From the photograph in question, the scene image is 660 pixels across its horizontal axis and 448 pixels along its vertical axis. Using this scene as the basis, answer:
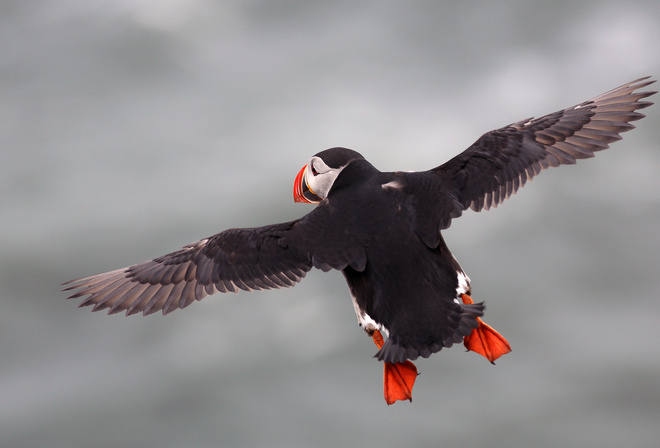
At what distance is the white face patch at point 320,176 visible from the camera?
5.08 metres

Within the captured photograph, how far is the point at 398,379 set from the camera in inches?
189

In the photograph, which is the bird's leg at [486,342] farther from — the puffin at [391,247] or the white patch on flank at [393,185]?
the white patch on flank at [393,185]

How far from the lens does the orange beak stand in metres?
5.43

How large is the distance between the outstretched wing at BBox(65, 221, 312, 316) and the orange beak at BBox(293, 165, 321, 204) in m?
0.42

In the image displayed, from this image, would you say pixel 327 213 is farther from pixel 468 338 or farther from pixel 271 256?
pixel 468 338

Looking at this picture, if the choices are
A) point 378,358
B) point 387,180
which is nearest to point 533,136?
point 387,180

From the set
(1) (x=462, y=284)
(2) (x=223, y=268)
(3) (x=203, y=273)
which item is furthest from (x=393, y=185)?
(3) (x=203, y=273)

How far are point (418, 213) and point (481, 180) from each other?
0.74m

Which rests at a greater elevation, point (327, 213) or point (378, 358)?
point (327, 213)

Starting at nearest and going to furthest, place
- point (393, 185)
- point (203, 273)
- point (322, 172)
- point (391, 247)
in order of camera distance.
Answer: point (391, 247)
point (393, 185)
point (322, 172)
point (203, 273)

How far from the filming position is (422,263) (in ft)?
15.3

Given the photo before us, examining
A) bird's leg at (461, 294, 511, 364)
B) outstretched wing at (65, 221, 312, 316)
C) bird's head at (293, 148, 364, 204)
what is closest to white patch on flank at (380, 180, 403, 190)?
bird's head at (293, 148, 364, 204)

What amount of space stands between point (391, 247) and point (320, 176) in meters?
0.83

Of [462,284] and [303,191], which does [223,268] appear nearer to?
[303,191]
